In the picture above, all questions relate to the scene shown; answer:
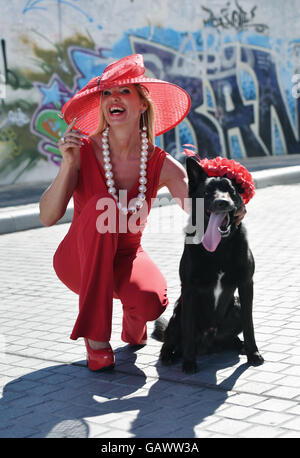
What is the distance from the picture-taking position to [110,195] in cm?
383

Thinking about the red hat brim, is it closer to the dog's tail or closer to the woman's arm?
the woman's arm

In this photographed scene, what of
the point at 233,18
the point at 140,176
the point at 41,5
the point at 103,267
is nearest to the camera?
the point at 103,267

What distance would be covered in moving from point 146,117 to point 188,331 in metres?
1.34

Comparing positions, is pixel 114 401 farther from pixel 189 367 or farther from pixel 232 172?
pixel 232 172

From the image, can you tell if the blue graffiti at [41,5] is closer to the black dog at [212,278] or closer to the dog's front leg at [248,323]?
the black dog at [212,278]

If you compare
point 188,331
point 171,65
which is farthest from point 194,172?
point 171,65

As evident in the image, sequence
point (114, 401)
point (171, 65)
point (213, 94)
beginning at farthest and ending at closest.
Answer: point (213, 94) → point (171, 65) → point (114, 401)

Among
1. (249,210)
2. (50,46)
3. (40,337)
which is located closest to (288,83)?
(50,46)

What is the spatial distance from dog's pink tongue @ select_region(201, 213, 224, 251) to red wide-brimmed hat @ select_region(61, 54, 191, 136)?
93cm

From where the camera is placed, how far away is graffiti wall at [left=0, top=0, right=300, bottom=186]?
45.9 feet

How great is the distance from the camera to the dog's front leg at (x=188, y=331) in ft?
12.0

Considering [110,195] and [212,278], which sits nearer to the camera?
[212,278]

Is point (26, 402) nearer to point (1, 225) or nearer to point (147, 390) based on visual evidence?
point (147, 390)

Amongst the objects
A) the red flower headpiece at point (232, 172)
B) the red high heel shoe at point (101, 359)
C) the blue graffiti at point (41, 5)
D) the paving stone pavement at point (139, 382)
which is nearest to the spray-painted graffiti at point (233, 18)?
the blue graffiti at point (41, 5)
